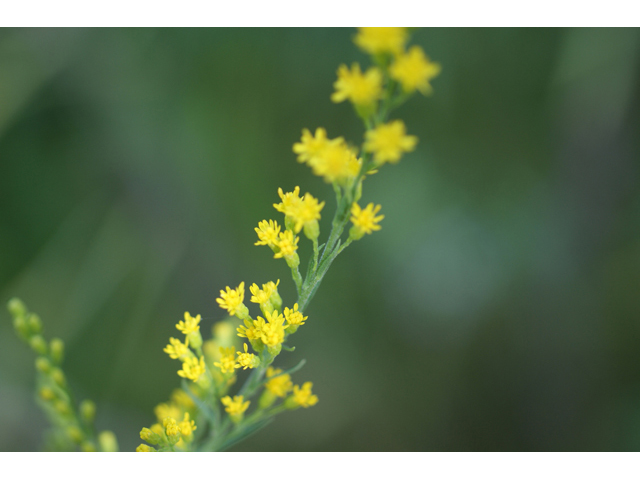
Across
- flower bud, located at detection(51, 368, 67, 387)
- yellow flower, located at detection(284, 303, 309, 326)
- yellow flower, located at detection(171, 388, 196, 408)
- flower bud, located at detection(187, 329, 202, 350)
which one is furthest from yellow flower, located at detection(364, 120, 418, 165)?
flower bud, located at detection(51, 368, 67, 387)

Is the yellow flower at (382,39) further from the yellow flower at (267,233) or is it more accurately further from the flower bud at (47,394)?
the flower bud at (47,394)

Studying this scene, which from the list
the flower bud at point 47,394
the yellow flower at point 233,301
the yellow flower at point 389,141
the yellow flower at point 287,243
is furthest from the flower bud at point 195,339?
the yellow flower at point 389,141

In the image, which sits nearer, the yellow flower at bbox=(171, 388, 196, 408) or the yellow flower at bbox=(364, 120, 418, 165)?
the yellow flower at bbox=(364, 120, 418, 165)

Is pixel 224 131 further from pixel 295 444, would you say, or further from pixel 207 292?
pixel 295 444

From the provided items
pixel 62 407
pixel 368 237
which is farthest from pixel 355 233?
pixel 368 237

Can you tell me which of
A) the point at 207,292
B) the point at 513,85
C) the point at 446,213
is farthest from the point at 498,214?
the point at 207,292

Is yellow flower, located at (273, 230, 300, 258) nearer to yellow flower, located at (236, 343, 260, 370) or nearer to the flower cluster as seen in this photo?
the flower cluster
